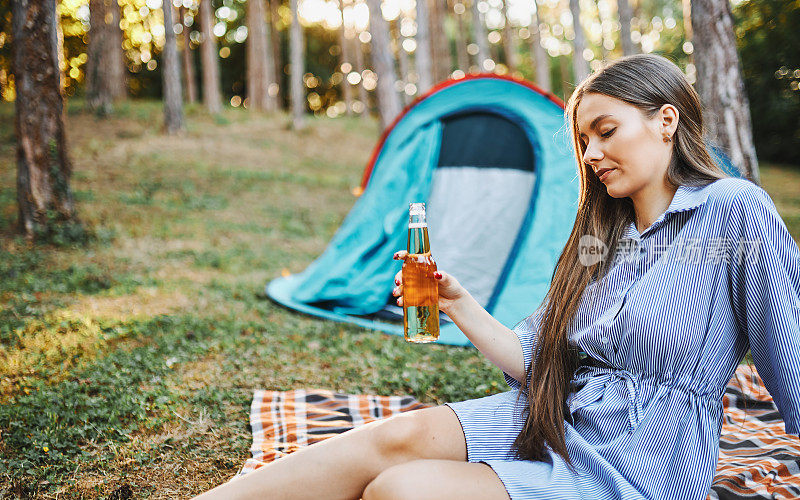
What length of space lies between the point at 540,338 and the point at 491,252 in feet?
8.34

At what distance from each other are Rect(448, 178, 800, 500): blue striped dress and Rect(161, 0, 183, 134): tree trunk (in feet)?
30.3

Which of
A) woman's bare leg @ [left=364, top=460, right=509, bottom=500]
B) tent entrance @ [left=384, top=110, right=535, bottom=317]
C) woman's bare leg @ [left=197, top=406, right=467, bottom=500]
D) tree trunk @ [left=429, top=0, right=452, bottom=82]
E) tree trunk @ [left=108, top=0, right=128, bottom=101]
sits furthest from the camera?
tree trunk @ [left=429, top=0, right=452, bottom=82]

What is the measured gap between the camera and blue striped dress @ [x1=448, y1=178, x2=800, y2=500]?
1334 mm

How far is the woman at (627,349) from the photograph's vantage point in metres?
1.35

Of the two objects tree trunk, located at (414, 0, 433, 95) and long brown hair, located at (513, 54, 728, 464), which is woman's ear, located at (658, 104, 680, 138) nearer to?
long brown hair, located at (513, 54, 728, 464)

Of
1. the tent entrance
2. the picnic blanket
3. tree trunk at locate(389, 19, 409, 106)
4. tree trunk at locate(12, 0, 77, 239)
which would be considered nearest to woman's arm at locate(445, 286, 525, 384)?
the picnic blanket

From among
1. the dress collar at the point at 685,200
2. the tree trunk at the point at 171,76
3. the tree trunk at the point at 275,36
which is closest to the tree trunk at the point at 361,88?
the tree trunk at the point at 275,36

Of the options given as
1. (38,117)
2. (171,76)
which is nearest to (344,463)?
(38,117)

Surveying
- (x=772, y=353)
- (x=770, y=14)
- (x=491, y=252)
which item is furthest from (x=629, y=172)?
(x=770, y=14)

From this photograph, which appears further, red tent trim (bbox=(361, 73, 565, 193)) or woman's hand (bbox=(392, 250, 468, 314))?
red tent trim (bbox=(361, 73, 565, 193))

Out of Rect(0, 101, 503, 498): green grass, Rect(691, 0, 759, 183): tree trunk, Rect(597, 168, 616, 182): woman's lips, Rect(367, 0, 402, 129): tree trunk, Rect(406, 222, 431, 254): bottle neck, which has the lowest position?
Rect(0, 101, 503, 498): green grass

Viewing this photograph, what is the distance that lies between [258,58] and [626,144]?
14.8 meters

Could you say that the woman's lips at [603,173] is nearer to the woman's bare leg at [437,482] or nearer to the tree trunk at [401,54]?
the woman's bare leg at [437,482]

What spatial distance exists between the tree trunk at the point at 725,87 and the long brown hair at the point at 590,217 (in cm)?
255
